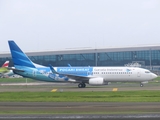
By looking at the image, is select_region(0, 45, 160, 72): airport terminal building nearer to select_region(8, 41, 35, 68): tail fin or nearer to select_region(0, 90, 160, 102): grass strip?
select_region(8, 41, 35, 68): tail fin

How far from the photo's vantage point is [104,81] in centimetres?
5138

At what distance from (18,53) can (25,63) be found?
5.56 ft

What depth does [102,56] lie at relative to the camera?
342 ft

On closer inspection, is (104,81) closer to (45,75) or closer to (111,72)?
(111,72)

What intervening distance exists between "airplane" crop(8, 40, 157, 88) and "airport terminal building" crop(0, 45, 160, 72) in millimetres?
50384

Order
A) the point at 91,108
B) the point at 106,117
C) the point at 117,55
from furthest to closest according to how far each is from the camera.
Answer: the point at 117,55, the point at 91,108, the point at 106,117

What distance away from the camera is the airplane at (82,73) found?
1975 inches

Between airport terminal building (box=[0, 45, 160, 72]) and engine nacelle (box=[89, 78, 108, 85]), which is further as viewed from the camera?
airport terminal building (box=[0, 45, 160, 72])

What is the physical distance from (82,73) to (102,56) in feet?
175

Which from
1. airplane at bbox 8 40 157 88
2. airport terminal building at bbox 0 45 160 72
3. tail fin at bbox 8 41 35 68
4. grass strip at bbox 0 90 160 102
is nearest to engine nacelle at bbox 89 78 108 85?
airplane at bbox 8 40 157 88

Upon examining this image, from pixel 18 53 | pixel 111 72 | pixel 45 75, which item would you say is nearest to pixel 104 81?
pixel 111 72

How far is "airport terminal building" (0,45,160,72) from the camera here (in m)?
102

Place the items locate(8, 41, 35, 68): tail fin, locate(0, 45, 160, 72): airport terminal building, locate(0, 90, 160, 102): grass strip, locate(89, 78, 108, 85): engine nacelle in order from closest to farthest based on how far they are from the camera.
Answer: locate(0, 90, 160, 102): grass strip
locate(89, 78, 108, 85): engine nacelle
locate(8, 41, 35, 68): tail fin
locate(0, 45, 160, 72): airport terminal building

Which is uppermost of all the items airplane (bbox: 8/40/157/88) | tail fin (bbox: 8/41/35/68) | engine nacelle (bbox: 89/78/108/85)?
tail fin (bbox: 8/41/35/68)
